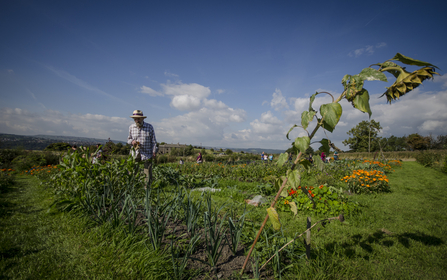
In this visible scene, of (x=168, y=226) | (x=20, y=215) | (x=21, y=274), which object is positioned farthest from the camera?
(x=20, y=215)

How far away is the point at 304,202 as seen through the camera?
3.76m

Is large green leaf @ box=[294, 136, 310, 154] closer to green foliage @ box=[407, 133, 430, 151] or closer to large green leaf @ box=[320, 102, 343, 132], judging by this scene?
large green leaf @ box=[320, 102, 343, 132]

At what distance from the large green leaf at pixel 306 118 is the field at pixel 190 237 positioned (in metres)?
0.22

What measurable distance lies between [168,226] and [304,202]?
8.99 ft

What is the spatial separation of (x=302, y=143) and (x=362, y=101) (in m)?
0.33

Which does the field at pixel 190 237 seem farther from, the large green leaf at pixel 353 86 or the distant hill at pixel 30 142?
the distant hill at pixel 30 142

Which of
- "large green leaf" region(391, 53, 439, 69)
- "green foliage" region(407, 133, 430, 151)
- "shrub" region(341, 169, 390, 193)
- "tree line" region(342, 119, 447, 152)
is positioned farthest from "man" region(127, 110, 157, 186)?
"green foliage" region(407, 133, 430, 151)

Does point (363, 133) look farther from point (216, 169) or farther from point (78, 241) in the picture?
point (78, 241)

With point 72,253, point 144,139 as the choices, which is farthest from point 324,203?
point 144,139

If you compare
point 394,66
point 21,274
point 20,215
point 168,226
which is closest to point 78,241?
point 21,274

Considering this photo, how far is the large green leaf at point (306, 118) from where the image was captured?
3.16 feet

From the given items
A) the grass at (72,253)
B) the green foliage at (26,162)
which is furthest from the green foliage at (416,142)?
the green foliage at (26,162)

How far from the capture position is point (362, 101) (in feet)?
2.88

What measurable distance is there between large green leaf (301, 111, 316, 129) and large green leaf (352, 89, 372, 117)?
0.61 feet
